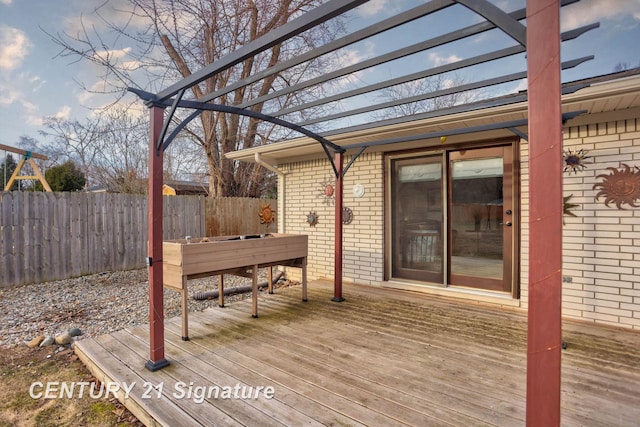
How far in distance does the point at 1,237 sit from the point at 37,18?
12.7ft

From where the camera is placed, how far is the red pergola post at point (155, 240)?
2.46 metres

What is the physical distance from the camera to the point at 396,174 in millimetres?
5066

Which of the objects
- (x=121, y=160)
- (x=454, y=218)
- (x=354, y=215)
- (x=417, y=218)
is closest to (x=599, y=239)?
(x=454, y=218)

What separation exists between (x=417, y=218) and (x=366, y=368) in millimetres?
2855

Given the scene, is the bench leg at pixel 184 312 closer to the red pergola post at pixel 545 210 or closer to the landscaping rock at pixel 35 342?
the landscaping rock at pixel 35 342

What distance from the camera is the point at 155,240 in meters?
2.48

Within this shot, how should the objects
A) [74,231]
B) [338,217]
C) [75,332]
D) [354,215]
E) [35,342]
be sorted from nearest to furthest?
1. [35,342]
2. [75,332]
3. [338,217]
4. [354,215]
5. [74,231]

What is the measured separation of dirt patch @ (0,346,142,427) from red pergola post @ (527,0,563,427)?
2.26 meters

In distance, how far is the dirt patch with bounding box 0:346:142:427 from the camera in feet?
6.79

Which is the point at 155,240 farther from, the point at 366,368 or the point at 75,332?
the point at 75,332

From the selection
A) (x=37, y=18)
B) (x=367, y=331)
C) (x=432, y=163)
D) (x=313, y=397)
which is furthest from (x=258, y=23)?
(x=313, y=397)

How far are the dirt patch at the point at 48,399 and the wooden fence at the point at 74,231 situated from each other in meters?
3.10

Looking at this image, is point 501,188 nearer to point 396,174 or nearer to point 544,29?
point 396,174

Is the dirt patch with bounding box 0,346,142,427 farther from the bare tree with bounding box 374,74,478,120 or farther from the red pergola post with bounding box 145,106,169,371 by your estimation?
the bare tree with bounding box 374,74,478,120
